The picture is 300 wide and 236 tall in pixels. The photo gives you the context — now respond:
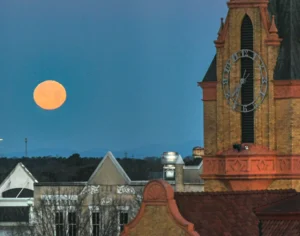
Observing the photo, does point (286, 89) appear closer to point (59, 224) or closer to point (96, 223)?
point (59, 224)

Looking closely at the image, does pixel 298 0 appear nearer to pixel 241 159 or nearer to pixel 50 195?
pixel 241 159

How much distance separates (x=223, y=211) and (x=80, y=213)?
38.7 m

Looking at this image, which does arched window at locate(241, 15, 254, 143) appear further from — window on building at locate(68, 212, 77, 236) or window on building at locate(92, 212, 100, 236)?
window on building at locate(92, 212, 100, 236)

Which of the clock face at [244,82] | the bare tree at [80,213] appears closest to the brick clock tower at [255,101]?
the clock face at [244,82]

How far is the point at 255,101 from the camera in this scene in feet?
292

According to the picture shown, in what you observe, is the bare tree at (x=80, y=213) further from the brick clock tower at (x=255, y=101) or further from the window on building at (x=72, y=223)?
the brick clock tower at (x=255, y=101)

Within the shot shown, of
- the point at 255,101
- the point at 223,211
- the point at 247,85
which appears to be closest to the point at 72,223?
the point at 247,85

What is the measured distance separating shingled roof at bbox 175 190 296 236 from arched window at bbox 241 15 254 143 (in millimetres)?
19089

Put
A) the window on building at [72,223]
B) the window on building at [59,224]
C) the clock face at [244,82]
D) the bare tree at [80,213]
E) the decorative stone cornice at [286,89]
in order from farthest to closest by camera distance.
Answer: the window on building at [72,223], the window on building at [59,224], the bare tree at [80,213], the clock face at [244,82], the decorative stone cornice at [286,89]

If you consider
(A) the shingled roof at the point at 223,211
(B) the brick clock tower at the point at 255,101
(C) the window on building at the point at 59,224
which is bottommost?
(A) the shingled roof at the point at 223,211

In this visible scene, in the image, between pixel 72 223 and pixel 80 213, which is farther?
pixel 72 223

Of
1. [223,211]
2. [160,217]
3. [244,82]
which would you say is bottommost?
[160,217]

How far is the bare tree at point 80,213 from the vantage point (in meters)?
106

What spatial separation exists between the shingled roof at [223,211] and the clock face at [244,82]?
1912 cm
